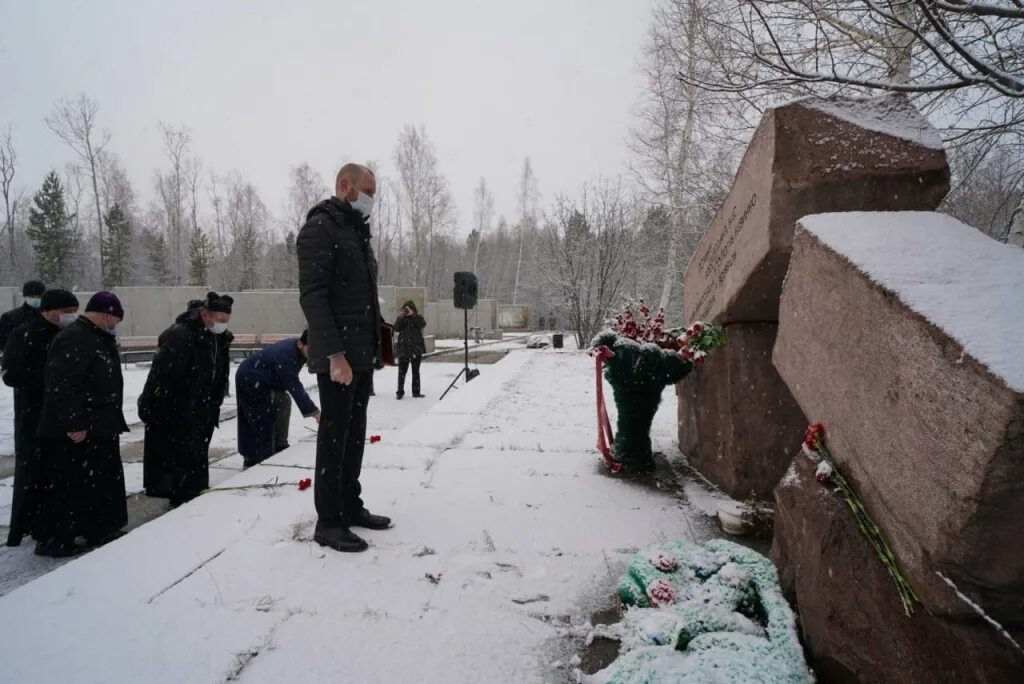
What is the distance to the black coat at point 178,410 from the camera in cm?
365

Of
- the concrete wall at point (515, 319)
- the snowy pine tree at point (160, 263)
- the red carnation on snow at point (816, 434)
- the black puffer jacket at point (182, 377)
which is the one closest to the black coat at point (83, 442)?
the black puffer jacket at point (182, 377)

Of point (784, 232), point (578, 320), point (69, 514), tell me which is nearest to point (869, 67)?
point (784, 232)

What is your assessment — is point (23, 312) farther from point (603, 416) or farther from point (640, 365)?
point (640, 365)

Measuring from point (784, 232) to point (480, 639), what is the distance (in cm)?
205

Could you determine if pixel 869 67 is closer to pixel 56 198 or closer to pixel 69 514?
pixel 69 514

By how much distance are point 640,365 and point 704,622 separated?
170cm

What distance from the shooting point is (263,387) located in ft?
14.1

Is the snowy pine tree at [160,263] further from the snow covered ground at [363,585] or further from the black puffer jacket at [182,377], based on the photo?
the snow covered ground at [363,585]

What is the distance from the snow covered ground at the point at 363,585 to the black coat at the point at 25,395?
1.24 m

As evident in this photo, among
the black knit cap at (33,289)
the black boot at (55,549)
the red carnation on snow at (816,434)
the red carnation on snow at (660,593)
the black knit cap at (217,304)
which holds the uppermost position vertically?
the black knit cap at (33,289)

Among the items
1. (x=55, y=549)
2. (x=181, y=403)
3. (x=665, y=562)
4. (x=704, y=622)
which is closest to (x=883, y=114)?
(x=665, y=562)

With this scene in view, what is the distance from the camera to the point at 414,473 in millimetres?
3441

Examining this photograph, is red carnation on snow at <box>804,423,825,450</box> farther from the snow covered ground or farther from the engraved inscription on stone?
the engraved inscription on stone

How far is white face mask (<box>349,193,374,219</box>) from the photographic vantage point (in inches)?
97.3
